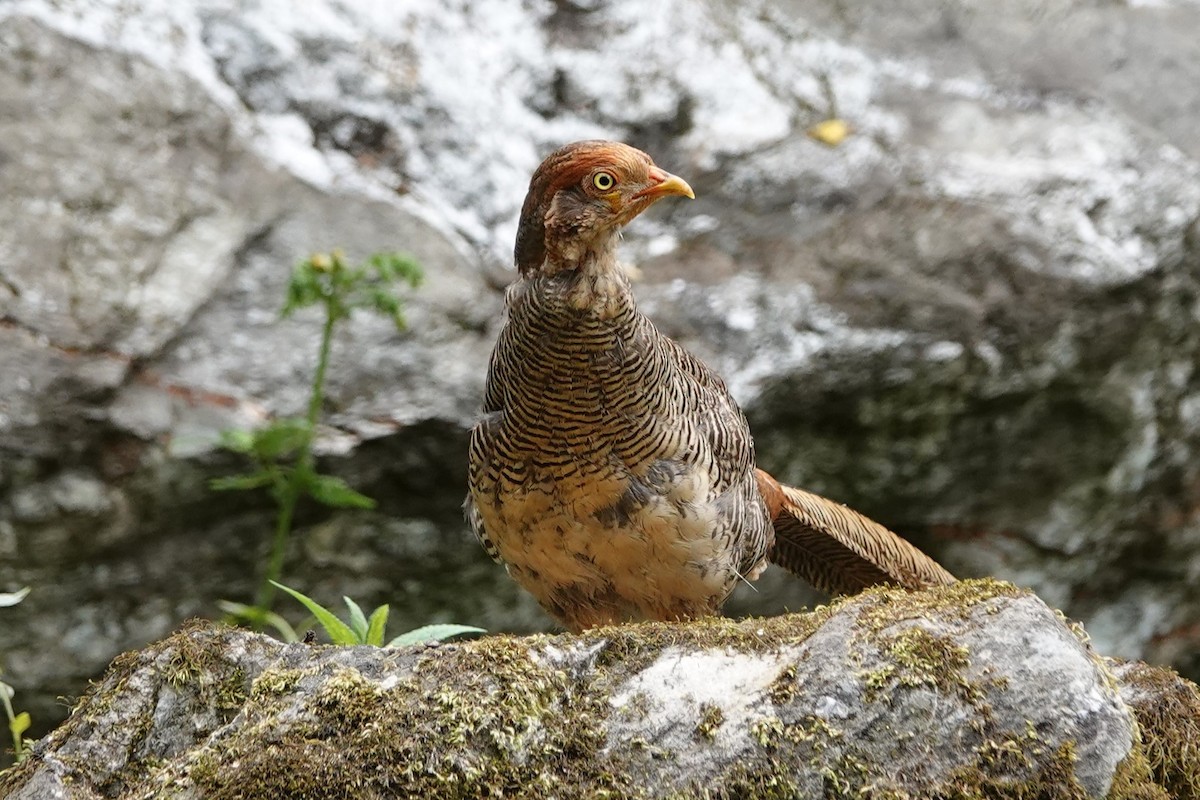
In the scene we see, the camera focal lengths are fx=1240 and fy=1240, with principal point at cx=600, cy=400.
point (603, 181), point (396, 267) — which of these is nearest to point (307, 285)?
point (396, 267)

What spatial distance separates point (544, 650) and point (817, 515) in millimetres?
1794

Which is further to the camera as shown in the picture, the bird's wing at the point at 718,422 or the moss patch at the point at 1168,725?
the bird's wing at the point at 718,422

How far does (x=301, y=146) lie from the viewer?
18.2ft

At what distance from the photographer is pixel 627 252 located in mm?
5816

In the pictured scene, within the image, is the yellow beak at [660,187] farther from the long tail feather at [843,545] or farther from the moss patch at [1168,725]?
the moss patch at [1168,725]

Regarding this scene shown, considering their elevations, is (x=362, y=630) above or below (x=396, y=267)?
below

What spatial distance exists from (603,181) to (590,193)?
48 mm

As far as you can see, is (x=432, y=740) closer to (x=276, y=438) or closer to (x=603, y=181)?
(x=603, y=181)

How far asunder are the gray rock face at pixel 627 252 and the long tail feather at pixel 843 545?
1.20 metres

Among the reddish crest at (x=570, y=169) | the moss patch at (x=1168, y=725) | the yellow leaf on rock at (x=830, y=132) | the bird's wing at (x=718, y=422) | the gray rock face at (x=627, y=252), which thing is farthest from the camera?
the yellow leaf on rock at (x=830, y=132)

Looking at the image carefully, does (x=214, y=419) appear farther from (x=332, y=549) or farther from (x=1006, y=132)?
(x=1006, y=132)

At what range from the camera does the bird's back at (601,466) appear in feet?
11.4

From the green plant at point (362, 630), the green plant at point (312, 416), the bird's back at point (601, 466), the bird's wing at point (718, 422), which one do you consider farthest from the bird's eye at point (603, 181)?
the green plant at point (362, 630)

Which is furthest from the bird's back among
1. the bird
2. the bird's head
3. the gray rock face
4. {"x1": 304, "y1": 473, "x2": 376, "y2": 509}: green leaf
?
the gray rock face
